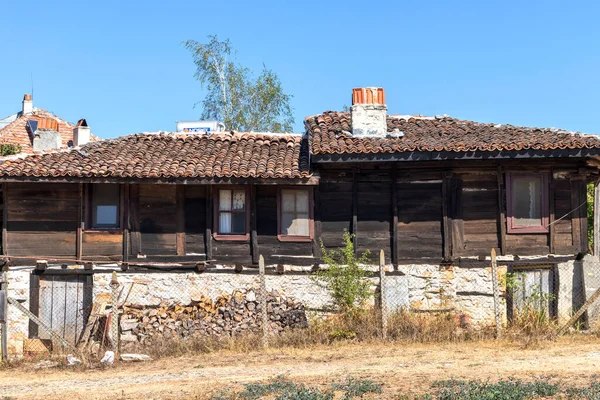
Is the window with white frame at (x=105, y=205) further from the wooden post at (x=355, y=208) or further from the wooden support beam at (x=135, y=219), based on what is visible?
the wooden post at (x=355, y=208)

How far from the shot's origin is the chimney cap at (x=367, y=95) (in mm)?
18500

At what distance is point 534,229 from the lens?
17.0 meters

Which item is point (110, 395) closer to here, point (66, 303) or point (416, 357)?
point (416, 357)

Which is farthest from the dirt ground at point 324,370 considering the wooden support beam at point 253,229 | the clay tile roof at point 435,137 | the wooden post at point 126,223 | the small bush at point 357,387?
the clay tile roof at point 435,137

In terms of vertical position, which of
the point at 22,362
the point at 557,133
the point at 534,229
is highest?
the point at 557,133

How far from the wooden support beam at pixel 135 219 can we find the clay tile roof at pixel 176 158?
687 mm

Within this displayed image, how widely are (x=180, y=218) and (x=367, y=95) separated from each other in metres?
5.84

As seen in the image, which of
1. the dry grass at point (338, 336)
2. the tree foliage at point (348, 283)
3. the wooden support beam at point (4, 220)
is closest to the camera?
the dry grass at point (338, 336)

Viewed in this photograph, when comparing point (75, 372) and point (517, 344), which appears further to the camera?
point (517, 344)

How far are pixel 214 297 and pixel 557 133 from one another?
9262 mm

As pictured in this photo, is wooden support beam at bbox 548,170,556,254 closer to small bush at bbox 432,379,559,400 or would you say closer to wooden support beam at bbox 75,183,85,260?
small bush at bbox 432,379,559,400

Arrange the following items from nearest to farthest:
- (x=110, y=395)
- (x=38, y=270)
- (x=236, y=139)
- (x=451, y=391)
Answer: (x=451, y=391) → (x=110, y=395) → (x=38, y=270) → (x=236, y=139)

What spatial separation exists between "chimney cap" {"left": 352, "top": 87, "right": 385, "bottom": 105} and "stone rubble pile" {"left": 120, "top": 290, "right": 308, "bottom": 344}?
5.58m

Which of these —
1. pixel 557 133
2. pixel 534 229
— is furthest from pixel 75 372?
pixel 557 133
